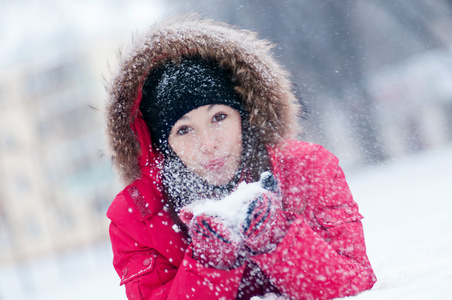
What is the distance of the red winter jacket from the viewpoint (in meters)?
1.35

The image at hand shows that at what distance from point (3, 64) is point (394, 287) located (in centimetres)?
2260

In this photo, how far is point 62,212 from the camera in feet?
66.8

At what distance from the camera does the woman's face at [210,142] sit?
1534 mm

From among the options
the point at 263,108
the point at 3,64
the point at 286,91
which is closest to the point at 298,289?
the point at 263,108

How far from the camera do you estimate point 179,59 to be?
1.64 m

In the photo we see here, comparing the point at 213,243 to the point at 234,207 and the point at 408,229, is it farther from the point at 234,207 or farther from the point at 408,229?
the point at 408,229

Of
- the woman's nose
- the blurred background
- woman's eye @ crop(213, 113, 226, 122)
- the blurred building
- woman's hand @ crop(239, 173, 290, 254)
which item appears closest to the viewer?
woman's hand @ crop(239, 173, 290, 254)

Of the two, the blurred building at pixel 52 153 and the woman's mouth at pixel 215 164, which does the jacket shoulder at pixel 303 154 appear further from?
the blurred building at pixel 52 153

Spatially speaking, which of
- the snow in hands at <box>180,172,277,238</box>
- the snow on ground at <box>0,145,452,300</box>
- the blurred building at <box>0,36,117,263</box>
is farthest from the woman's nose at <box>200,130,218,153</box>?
the blurred building at <box>0,36,117,263</box>

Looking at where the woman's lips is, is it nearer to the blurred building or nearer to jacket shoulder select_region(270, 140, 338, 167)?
jacket shoulder select_region(270, 140, 338, 167)

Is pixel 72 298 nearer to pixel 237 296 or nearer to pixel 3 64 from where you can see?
pixel 237 296

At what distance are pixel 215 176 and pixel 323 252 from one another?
49cm

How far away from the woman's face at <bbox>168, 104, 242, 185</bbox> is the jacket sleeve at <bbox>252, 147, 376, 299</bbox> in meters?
0.33

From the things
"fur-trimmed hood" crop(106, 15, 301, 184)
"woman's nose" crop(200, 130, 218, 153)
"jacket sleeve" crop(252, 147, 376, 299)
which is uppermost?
"fur-trimmed hood" crop(106, 15, 301, 184)
